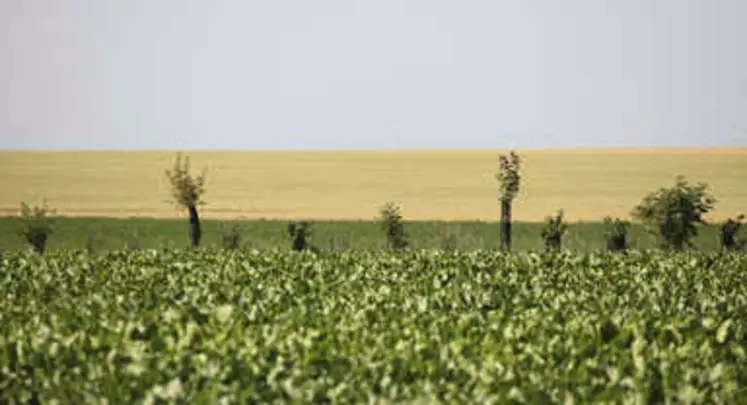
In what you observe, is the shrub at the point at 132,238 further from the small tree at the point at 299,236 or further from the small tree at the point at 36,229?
the small tree at the point at 299,236

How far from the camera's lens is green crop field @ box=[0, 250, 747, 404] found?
53.0 feet

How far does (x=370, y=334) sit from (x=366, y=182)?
9141 cm

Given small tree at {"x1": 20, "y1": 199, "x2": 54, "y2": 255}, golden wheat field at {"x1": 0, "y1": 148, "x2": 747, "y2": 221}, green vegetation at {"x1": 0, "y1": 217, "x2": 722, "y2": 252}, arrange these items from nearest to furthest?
small tree at {"x1": 20, "y1": 199, "x2": 54, "y2": 255} → green vegetation at {"x1": 0, "y1": 217, "x2": 722, "y2": 252} → golden wheat field at {"x1": 0, "y1": 148, "x2": 747, "y2": 221}

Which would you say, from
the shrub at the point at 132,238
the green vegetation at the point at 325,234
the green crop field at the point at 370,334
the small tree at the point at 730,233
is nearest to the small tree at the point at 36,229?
the green vegetation at the point at 325,234

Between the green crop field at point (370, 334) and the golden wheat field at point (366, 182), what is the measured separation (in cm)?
4688

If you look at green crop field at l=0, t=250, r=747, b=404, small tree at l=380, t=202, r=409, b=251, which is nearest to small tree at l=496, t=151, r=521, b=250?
small tree at l=380, t=202, r=409, b=251

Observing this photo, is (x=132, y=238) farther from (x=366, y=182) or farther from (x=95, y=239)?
(x=366, y=182)

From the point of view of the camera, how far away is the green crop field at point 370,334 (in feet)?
53.0

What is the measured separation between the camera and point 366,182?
111875 millimetres

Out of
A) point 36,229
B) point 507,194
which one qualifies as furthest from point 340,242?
point 36,229

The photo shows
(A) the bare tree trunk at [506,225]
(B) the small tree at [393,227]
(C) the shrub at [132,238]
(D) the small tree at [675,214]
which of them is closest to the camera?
(D) the small tree at [675,214]

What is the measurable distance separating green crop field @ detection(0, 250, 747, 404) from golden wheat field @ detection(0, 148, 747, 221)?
46879mm

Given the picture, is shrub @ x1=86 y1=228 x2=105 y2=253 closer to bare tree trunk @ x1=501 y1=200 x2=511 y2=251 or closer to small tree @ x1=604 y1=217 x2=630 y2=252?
bare tree trunk @ x1=501 y1=200 x2=511 y2=251

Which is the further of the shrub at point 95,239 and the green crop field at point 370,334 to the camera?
the shrub at point 95,239
